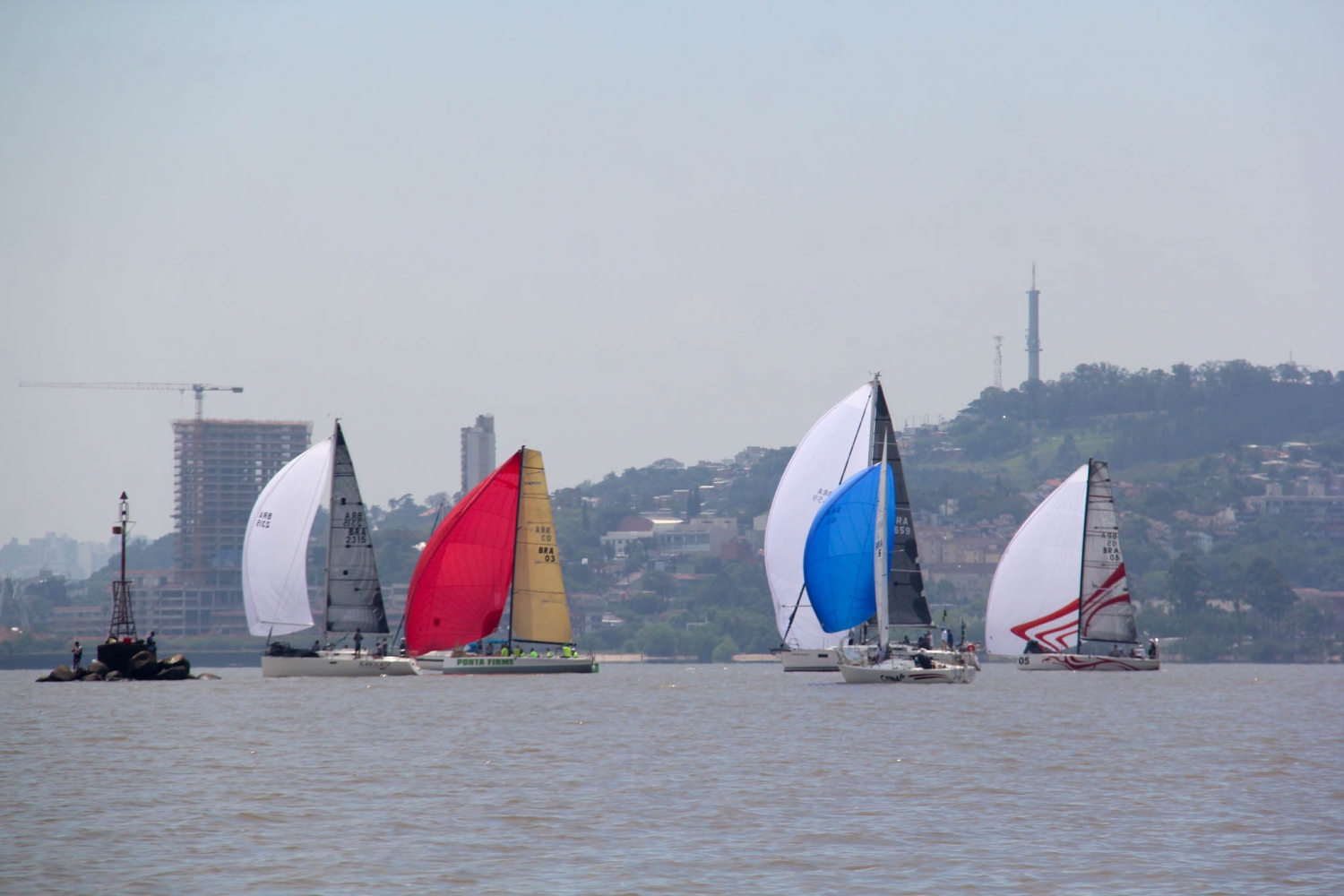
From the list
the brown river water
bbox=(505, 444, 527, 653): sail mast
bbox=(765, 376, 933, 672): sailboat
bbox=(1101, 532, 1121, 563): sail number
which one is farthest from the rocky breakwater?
bbox=(1101, 532, 1121, 563): sail number

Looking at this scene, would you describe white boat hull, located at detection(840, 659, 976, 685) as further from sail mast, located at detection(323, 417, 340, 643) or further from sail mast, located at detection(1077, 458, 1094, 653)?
sail mast, located at detection(323, 417, 340, 643)

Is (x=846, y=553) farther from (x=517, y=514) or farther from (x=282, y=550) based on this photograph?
(x=282, y=550)

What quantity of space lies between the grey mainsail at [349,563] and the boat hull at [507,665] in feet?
8.66

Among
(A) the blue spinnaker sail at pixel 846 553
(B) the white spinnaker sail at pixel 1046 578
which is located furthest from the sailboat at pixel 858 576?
(B) the white spinnaker sail at pixel 1046 578

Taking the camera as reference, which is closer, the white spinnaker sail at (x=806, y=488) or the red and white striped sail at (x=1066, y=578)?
the white spinnaker sail at (x=806, y=488)

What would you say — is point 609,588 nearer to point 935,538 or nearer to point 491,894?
point 935,538

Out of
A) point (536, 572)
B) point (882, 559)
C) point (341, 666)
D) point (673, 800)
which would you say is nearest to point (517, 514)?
point (536, 572)

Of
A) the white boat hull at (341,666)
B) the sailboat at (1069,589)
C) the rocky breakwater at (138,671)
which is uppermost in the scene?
the sailboat at (1069,589)

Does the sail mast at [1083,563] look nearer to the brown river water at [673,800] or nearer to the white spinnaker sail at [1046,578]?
the white spinnaker sail at [1046,578]

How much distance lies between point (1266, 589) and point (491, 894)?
125 metres

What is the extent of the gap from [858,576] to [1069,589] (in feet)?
51.5

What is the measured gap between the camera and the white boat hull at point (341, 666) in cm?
5409

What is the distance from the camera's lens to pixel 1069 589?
60469mm

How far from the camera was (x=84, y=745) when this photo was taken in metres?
30.1
